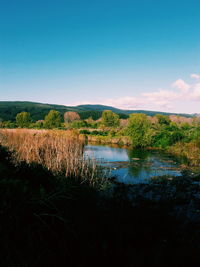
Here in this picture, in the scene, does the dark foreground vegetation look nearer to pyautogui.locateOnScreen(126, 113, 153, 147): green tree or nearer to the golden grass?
the golden grass

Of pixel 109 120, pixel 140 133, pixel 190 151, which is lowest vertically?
pixel 190 151

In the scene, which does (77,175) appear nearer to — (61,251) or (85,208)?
(85,208)

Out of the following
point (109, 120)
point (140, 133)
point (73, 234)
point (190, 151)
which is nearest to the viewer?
point (73, 234)

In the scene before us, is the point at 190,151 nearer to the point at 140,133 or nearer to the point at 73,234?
the point at 140,133

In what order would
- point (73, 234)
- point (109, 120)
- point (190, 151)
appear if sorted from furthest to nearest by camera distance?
point (109, 120) < point (190, 151) < point (73, 234)

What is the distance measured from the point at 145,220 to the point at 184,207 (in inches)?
120

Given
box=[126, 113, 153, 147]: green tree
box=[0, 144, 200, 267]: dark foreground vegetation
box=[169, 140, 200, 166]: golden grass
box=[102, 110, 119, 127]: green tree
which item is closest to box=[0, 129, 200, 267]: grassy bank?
box=[0, 144, 200, 267]: dark foreground vegetation

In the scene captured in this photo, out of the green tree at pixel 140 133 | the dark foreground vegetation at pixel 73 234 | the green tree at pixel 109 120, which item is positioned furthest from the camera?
the green tree at pixel 109 120

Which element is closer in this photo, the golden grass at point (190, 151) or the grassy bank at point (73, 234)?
the grassy bank at point (73, 234)

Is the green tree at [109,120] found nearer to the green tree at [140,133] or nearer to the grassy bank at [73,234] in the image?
the green tree at [140,133]

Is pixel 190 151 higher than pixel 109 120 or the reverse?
the reverse

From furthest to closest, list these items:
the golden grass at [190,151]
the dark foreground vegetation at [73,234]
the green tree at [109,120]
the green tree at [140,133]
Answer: the green tree at [109,120], the green tree at [140,133], the golden grass at [190,151], the dark foreground vegetation at [73,234]

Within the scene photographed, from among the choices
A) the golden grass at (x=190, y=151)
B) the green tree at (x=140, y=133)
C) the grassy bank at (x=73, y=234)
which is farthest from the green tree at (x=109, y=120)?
the grassy bank at (x=73, y=234)

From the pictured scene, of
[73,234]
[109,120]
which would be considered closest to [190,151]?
[73,234]
